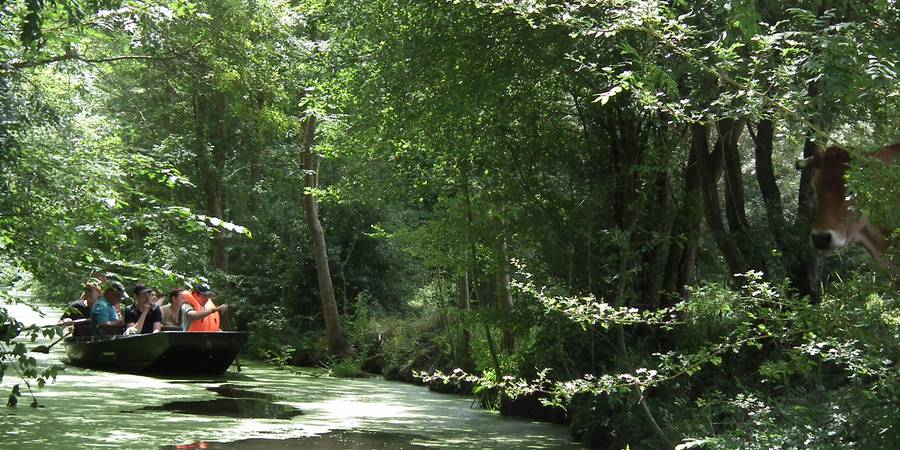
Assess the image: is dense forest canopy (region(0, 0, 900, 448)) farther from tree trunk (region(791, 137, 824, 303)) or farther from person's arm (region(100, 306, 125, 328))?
person's arm (region(100, 306, 125, 328))

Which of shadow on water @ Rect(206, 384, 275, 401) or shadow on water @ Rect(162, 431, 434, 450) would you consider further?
shadow on water @ Rect(206, 384, 275, 401)

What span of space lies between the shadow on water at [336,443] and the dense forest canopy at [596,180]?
876mm

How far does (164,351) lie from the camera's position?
47.1ft

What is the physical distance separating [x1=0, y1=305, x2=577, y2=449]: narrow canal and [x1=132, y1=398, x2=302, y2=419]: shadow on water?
0.04 ft

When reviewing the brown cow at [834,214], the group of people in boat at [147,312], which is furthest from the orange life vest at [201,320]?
the brown cow at [834,214]

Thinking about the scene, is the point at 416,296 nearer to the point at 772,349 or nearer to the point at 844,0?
the point at 772,349

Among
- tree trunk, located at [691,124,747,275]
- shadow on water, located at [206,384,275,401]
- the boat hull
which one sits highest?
tree trunk, located at [691,124,747,275]

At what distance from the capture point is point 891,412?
494cm

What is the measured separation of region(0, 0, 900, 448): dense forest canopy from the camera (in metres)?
4.95

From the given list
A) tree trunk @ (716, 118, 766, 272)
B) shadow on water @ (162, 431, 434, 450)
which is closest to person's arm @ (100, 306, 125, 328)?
shadow on water @ (162, 431, 434, 450)

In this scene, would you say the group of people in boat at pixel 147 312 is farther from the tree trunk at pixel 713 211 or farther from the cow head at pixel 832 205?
Answer: the cow head at pixel 832 205

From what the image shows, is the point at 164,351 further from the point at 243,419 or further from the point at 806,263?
the point at 806,263

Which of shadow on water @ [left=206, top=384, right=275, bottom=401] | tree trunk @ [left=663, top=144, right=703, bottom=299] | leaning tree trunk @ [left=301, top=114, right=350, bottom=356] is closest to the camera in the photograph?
tree trunk @ [left=663, top=144, right=703, bottom=299]

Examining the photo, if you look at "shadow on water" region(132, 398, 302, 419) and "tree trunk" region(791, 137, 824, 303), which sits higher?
"tree trunk" region(791, 137, 824, 303)
